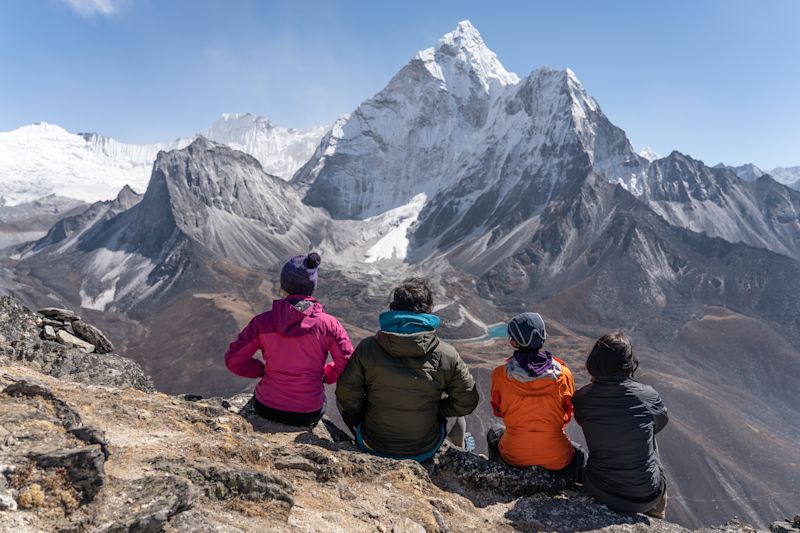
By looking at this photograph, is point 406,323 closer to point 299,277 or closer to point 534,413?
point 299,277

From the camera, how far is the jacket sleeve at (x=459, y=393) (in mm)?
5824

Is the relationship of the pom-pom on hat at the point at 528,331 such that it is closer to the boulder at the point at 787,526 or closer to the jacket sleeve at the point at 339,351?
the jacket sleeve at the point at 339,351

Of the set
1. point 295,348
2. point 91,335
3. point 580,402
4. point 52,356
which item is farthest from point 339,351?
point 91,335

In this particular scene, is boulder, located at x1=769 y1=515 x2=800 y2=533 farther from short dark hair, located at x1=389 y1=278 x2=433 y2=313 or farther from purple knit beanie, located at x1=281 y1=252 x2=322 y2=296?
purple knit beanie, located at x1=281 y1=252 x2=322 y2=296

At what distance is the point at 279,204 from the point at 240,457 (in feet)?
492

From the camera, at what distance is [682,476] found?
4075 cm

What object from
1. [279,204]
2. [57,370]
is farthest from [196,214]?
[57,370]

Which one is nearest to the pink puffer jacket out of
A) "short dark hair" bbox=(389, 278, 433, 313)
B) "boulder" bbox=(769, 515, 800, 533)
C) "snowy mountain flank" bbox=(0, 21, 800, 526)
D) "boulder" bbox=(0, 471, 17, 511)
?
"short dark hair" bbox=(389, 278, 433, 313)

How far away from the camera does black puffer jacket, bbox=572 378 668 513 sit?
5.46m

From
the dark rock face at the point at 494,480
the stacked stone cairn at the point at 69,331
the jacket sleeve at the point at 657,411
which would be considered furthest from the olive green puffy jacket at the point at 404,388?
the stacked stone cairn at the point at 69,331

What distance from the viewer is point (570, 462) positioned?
6113mm

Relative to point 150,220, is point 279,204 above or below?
above

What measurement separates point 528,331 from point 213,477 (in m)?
3.47

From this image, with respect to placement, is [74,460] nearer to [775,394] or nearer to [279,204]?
[775,394]
